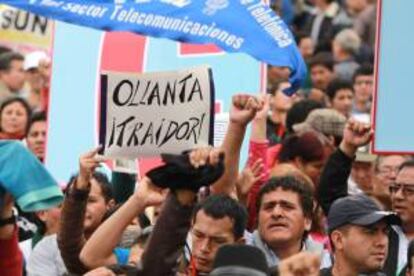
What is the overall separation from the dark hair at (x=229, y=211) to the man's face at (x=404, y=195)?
3.99ft

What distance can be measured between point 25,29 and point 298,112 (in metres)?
2.92

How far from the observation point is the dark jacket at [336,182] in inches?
354

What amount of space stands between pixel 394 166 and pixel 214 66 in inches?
69.0

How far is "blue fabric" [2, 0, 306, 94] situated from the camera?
28.7ft

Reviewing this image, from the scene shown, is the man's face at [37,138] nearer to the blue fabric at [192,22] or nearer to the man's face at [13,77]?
the man's face at [13,77]

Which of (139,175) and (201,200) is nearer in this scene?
(201,200)

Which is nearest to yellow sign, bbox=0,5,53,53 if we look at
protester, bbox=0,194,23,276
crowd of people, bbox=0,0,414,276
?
crowd of people, bbox=0,0,414,276

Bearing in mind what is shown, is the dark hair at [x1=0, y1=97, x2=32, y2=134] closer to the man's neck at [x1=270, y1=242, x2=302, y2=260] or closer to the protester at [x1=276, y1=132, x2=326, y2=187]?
the protester at [x1=276, y1=132, x2=326, y2=187]

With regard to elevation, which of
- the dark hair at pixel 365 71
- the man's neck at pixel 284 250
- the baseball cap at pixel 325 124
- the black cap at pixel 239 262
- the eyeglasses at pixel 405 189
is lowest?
the man's neck at pixel 284 250

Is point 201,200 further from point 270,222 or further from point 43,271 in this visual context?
point 43,271

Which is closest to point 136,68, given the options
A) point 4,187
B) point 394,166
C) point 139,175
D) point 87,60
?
point 87,60

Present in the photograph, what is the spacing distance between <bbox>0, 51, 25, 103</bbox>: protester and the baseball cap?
3924 mm

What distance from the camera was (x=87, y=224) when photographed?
9.39 metres

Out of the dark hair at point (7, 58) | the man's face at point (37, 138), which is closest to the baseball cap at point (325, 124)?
the man's face at point (37, 138)
